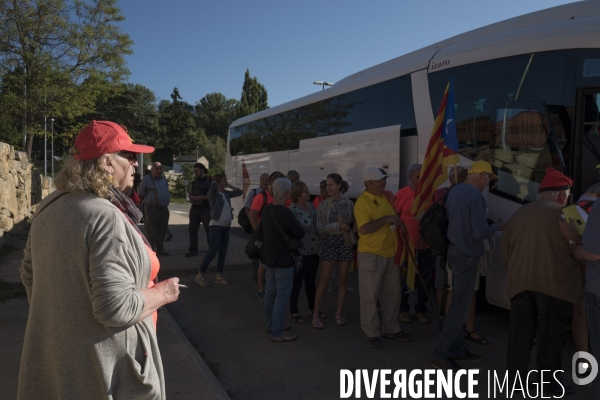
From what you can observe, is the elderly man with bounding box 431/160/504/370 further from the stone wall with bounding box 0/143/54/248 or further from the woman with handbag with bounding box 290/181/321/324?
the stone wall with bounding box 0/143/54/248

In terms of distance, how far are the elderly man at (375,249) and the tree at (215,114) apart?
97.0 m

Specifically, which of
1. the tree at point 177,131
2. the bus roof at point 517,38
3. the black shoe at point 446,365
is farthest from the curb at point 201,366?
the tree at point 177,131

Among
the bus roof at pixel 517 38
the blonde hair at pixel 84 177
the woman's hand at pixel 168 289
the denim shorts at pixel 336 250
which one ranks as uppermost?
the bus roof at pixel 517 38

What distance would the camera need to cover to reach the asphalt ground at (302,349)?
178 inches

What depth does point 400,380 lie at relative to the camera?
467cm

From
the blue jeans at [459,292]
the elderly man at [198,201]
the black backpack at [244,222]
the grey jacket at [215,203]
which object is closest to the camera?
the blue jeans at [459,292]

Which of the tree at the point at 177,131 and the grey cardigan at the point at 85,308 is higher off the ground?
the tree at the point at 177,131

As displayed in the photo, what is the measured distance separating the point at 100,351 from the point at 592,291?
318 cm

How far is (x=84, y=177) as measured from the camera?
2066 mm

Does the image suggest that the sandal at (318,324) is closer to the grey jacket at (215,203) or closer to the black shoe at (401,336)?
the black shoe at (401,336)

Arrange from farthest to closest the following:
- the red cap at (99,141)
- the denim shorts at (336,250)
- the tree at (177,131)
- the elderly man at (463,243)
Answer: the tree at (177,131) → the denim shorts at (336,250) → the elderly man at (463,243) → the red cap at (99,141)

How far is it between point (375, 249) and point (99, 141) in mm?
3808

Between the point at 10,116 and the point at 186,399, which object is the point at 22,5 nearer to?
the point at 10,116

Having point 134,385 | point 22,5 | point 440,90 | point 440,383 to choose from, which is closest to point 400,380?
point 440,383
